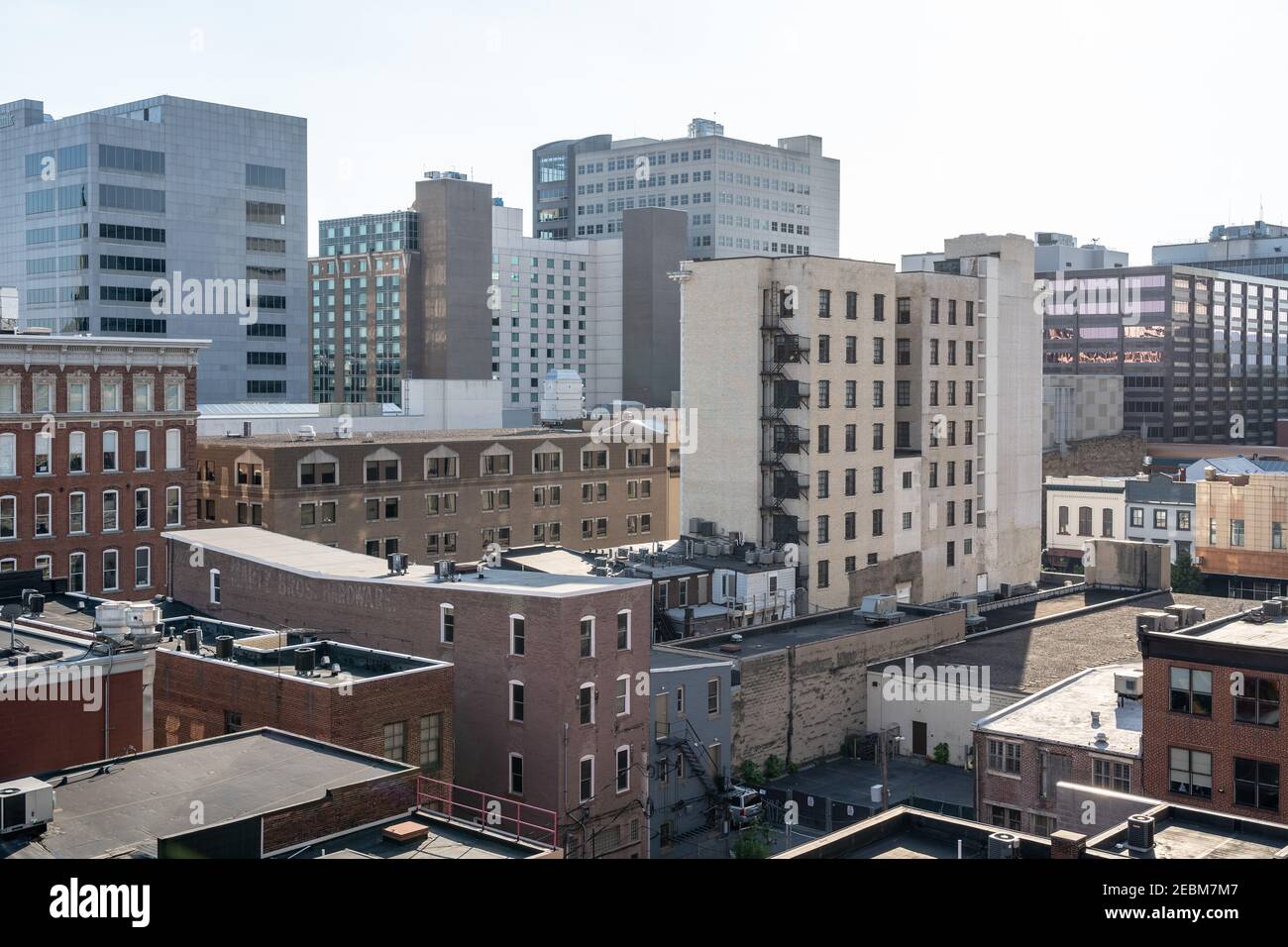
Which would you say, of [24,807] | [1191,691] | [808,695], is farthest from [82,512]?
[1191,691]

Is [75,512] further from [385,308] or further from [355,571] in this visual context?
[385,308]

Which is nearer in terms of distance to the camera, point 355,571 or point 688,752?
point 355,571

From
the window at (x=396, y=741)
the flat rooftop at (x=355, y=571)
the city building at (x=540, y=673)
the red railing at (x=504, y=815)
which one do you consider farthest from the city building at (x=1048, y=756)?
the window at (x=396, y=741)

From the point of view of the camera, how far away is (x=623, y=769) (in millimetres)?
45344

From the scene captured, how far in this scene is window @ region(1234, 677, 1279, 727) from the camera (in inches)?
1521

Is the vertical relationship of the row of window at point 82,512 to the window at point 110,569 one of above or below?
above

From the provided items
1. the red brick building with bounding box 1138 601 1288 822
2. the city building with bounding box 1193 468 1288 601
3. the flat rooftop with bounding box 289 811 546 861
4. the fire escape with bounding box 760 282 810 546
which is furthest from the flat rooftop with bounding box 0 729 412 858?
the city building with bounding box 1193 468 1288 601

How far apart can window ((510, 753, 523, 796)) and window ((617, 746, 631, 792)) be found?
3.61 m

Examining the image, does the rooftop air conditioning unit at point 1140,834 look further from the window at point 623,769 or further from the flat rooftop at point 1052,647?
the flat rooftop at point 1052,647

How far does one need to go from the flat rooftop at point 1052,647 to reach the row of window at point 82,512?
42.2m

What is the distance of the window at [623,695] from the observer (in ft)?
148

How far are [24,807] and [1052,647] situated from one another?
2181 inches

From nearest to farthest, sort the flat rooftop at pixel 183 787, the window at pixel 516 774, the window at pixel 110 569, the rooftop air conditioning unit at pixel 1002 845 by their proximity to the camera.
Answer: the flat rooftop at pixel 183 787, the rooftop air conditioning unit at pixel 1002 845, the window at pixel 516 774, the window at pixel 110 569
